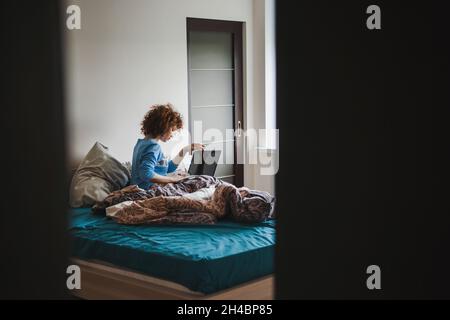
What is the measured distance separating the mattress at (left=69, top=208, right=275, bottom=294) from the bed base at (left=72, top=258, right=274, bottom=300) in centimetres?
3

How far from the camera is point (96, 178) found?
4.32 m

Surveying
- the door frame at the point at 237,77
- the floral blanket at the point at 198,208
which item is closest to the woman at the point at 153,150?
the floral blanket at the point at 198,208

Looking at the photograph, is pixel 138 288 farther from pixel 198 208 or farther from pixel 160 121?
pixel 160 121

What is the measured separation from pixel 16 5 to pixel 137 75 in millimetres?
3880

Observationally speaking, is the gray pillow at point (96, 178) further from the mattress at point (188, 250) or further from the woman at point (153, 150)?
the mattress at point (188, 250)

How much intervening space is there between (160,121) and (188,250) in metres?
1.36

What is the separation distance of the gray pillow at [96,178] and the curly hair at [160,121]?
0.39 meters

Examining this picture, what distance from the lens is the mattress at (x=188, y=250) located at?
9.71 feet

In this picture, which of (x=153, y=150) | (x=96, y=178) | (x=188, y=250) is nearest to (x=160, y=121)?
(x=153, y=150)

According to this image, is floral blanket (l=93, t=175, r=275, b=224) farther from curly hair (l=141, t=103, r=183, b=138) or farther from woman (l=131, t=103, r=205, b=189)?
curly hair (l=141, t=103, r=183, b=138)

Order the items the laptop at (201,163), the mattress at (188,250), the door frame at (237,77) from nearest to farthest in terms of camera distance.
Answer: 1. the mattress at (188,250)
2. the laptop at (201,163)
3. the door frame at (237,77)

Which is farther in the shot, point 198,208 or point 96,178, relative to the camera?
point 96,178

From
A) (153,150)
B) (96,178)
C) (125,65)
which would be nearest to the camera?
(153,150)

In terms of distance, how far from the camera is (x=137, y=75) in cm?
518
